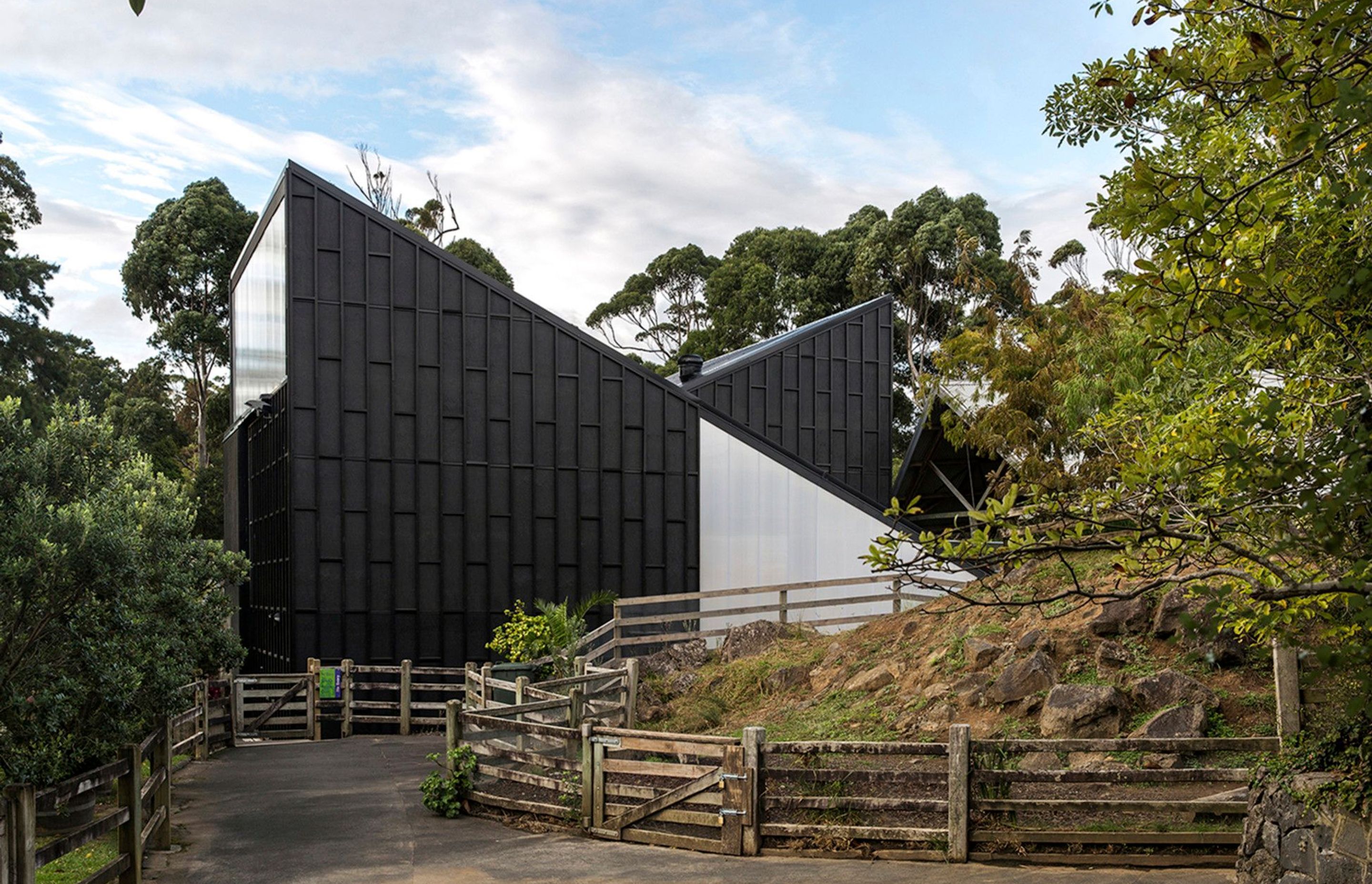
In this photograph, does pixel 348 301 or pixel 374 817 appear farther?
pixel 348 301

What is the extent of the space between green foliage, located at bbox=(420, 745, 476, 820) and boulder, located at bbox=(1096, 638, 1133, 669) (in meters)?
7.29

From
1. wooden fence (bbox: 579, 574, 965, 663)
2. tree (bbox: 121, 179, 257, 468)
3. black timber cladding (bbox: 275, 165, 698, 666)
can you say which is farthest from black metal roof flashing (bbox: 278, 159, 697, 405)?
tree (bbox: 121, 179, 257, 468)

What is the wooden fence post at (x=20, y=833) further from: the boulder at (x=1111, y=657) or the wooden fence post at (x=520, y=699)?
the boulder at (x=1111, y=657)

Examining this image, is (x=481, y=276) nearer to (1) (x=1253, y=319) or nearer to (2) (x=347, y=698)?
(2) (x=347, y=698)

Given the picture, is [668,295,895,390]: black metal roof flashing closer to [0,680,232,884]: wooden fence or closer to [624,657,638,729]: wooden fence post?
[624,657,638,729]: wooden fence post

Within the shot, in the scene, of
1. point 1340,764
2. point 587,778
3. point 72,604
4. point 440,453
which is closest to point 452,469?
point 440,453

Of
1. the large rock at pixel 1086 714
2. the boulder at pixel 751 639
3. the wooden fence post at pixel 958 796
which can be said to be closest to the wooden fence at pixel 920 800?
the wooden fence post at pixel 958 796

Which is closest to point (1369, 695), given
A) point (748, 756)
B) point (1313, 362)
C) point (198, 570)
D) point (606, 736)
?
point (1313, 362)

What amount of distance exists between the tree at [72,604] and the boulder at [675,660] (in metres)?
11.6

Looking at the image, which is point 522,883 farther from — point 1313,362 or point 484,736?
point 1313,362

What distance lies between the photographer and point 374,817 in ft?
43.9

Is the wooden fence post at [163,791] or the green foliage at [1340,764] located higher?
the green foliage at [1340,764]

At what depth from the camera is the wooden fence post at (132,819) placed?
9961 mm

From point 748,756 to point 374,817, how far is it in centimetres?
512
